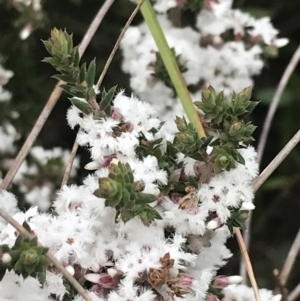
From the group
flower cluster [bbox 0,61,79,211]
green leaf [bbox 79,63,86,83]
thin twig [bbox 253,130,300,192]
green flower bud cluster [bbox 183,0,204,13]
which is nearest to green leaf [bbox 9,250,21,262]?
green leaf [bbox 79,63,86,83]

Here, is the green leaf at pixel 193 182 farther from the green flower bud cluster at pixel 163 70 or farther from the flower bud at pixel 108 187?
the green flower bud cluster at pixel 163 70

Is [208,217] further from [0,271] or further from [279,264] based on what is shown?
[279,264]

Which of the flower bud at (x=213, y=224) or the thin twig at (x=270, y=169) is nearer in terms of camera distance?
the flower bud at (x=213, y=224)

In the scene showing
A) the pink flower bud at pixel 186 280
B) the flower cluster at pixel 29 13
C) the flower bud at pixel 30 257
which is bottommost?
the pink flower bud at pixel 186 280

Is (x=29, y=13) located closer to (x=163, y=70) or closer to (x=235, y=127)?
(x=163, y=70)

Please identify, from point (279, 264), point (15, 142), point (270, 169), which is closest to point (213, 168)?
point (270, 169)

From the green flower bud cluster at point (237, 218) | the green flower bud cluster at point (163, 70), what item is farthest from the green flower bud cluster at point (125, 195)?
the green flower bud cluster at point (163, 70)
